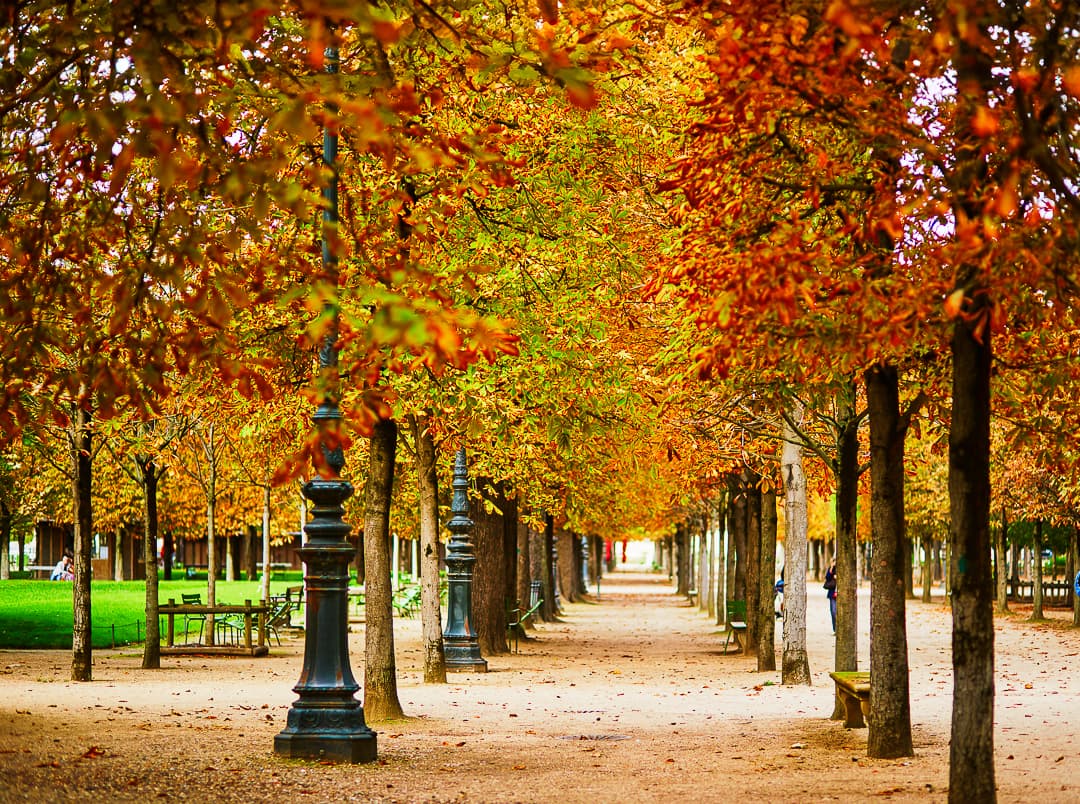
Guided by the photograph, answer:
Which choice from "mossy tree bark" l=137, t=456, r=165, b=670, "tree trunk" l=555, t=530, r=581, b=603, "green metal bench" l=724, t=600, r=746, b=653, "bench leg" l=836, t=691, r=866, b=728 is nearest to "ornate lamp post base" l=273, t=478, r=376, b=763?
"bench leg" l=836, t=691, r=866, b=728

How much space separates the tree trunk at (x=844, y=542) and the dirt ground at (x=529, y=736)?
0.94 m

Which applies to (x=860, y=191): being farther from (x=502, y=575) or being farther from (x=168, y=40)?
(x=502, y=575)

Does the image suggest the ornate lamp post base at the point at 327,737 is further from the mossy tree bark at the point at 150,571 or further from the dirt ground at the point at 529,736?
the mossy tree bark at the point at 150,571

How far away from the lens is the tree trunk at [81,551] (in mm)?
21734

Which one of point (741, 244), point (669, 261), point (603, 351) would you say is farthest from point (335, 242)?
point (603, 351)

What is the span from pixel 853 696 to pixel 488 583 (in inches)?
605

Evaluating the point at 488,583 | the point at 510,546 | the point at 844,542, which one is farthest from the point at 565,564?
the point at 844,542

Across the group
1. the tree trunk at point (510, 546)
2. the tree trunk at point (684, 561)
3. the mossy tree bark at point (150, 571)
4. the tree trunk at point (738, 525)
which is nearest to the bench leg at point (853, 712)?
the mossy tree bark at point (150, 571)

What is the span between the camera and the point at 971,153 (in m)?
9.40

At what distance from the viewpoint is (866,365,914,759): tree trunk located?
12.8 m

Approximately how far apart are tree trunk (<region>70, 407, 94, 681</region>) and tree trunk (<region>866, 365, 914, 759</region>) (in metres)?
12.8

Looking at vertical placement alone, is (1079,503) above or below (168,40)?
below

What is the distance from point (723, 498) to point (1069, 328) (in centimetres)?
2829

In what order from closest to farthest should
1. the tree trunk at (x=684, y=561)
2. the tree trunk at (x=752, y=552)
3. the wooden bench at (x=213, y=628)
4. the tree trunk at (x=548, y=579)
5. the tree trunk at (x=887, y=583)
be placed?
1. the tree trunk at (x=887, y=583)
2. the wooden bench at (x=213, y=628)
3. the tree trunk at (x=752, y=552)
4. the tree trunk at (x=548, y=579)
5. the tree trunk at (x=684, y=561)
